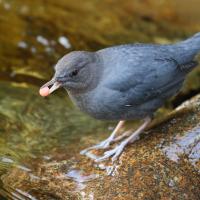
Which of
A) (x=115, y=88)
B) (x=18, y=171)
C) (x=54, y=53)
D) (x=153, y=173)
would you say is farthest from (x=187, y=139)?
(x=54, y=53)

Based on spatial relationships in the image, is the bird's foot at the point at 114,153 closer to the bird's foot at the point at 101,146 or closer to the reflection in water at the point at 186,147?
the bird's foot at the point at 101,146

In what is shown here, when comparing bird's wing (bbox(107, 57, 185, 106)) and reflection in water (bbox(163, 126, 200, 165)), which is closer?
reflection in water (bbox(163, 126, 200, 165))

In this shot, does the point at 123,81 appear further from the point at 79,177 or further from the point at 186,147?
the point at 79,177

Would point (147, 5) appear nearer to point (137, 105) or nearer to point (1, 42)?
point (1, 42)

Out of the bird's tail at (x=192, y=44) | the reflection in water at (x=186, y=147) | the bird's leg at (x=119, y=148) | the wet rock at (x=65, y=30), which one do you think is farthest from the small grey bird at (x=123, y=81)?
the wet rock at (x=65, y=30)

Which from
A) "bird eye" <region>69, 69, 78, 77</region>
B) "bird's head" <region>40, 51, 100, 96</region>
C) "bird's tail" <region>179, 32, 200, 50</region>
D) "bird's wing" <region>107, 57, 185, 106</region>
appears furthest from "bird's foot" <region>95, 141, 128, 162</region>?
"bird's tail" <region>179, 32, 200, 50</region>

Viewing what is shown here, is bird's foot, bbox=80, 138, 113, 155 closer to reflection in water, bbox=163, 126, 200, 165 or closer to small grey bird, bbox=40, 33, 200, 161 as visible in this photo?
small grey bird, bbox=40, 33, 200, 161
